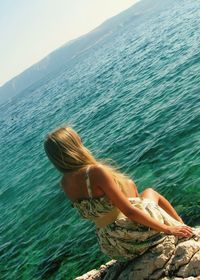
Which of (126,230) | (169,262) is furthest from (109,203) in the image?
(169,262)

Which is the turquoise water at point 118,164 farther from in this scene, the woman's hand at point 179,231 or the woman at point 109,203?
the woman's hand at point 179,231

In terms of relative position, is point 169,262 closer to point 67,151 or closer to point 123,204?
point 123,204

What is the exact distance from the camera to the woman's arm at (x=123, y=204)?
261 inches

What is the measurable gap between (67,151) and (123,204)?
121 centimetres

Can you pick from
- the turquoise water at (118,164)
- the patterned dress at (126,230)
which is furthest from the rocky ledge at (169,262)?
the turquoise water at (118,164)

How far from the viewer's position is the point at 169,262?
7113 mm

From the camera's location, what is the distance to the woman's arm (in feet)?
21.8

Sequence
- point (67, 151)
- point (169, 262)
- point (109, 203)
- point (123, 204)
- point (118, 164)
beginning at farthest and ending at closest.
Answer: point (118, 164)
point (169, 262)
point (109, 203)
point (123, 204)
point (67, 151)

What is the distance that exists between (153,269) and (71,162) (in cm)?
222

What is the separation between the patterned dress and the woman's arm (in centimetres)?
22

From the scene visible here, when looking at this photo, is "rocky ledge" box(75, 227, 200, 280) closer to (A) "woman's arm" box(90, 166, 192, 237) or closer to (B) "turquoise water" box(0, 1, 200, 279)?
(A) "woman's arm" box(90, 166, 192, 237)

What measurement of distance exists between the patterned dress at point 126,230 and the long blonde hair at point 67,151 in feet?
2.17

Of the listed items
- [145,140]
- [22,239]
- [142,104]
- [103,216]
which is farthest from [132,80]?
[103,216]

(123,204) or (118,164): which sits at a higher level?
(123,204)
